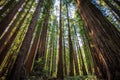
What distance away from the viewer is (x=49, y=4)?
11.6m

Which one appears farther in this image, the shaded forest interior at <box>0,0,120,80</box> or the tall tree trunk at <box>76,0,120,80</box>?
the shaded forest interior at <box>0,0,120,80</box>

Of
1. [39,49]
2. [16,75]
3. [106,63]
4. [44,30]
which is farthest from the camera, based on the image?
[44,30]

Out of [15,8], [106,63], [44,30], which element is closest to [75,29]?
[44,30]

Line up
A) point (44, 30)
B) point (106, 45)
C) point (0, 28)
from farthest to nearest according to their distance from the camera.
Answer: point (44, 30) → point (0, 28) → point (106, 45)

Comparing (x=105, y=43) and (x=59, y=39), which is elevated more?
(x=105, y=43)

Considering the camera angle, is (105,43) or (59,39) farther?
(59,39)

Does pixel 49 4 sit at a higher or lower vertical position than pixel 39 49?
higher

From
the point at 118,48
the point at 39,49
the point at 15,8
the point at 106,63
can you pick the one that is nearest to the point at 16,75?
the point at 106,63

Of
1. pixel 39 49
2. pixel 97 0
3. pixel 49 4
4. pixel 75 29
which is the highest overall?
pixel 97 0

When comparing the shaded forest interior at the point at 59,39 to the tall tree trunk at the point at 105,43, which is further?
the shaded forest interior at the point at 59,39

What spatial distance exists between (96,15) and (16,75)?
427 centimetres

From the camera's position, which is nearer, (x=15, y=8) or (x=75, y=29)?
(x=15, y=8)

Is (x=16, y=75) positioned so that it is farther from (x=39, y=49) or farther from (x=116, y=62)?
(x=39, y=49)

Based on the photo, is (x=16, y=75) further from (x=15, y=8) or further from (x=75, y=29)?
(x=75, y=29)
